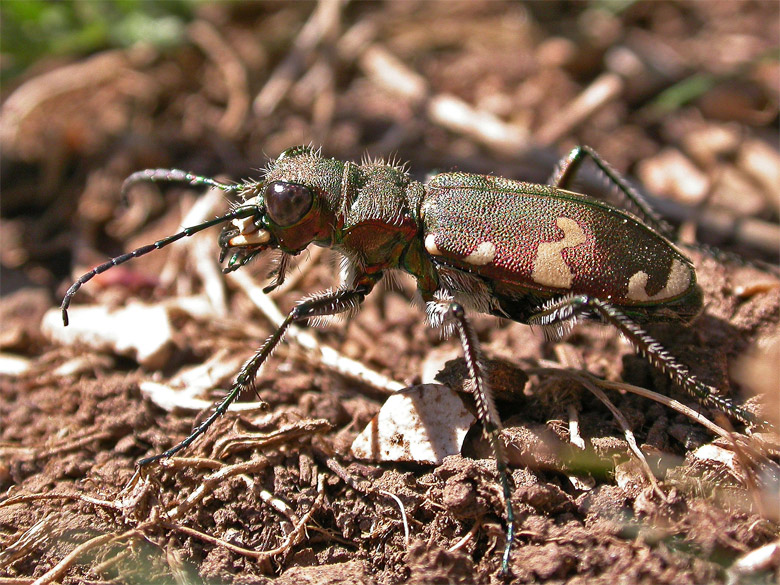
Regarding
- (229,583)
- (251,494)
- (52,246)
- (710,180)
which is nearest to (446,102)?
(710,180)

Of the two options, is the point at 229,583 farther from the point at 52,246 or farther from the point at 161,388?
the point at 52,246

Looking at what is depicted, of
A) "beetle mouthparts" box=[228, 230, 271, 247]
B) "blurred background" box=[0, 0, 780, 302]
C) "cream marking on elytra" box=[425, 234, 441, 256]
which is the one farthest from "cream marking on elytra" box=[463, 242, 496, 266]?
"blurred background" box=[0, 0, 780, 302]

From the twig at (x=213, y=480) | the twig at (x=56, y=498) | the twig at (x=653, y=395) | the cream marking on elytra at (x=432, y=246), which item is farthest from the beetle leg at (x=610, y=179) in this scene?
the twig at (x=56, y=498)

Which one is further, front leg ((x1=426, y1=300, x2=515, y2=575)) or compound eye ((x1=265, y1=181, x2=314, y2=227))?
compound eye ((x1=265, y1=181, x2=314, y2=227))

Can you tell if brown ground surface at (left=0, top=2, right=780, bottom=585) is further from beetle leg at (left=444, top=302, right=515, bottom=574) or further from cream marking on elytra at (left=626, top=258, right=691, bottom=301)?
cream marking on elytra at (left=626, top=258, right=691, bottom=301)

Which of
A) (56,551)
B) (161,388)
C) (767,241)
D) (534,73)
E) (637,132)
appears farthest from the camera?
(534,73)

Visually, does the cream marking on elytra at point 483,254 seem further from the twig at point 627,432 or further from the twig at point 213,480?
the twig at point 213,480

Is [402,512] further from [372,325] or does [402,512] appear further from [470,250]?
[372,325]
